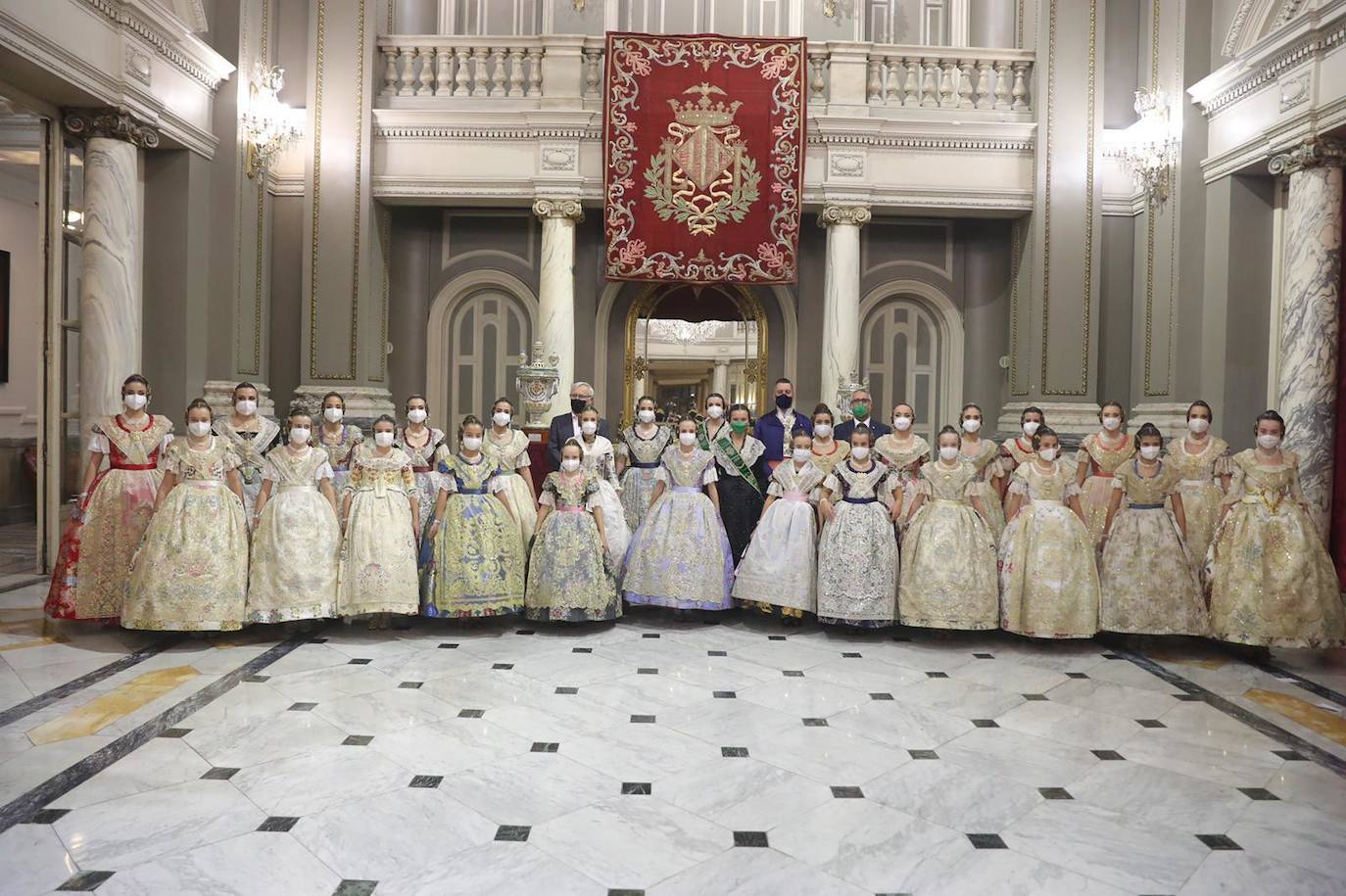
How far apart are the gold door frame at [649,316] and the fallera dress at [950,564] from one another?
17.9ft

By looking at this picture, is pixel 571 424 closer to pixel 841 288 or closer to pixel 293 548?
pixel 293 548

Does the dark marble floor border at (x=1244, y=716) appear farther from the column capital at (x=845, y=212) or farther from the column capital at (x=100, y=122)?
the column capital at (x=100, y=122)

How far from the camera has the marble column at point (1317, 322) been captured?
7211 mm

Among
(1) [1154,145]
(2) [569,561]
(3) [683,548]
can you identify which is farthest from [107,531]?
(1) [1154,145]

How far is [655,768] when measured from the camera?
392 cm

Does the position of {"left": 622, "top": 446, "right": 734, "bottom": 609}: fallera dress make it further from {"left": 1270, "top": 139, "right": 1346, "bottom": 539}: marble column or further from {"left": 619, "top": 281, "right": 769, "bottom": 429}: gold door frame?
{"left": 619, "top": 281, "right": 769, "bottom": 429}: gold door frame

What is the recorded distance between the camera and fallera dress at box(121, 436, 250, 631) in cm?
555

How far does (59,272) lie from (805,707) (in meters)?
6.96

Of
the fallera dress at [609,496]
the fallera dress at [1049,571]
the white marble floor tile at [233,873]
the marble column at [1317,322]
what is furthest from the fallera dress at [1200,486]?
the white marble floor tile at [233,873]

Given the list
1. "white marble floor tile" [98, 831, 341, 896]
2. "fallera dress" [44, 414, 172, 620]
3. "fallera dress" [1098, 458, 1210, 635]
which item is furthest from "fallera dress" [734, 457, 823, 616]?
"fallera dress" [44, 414, 172, 620]

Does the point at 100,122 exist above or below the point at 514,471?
above

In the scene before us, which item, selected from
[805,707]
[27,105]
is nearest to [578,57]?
[27,105]

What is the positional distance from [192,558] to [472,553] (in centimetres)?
168

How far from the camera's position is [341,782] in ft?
12.1
